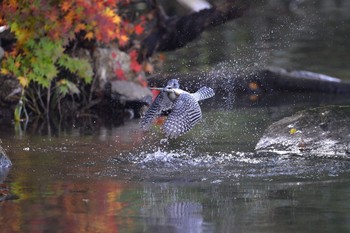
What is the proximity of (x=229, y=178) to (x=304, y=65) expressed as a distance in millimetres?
9534

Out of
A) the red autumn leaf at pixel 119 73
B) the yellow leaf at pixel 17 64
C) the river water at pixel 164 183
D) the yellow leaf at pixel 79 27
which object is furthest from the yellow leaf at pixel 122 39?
the river water at pixel 164 183

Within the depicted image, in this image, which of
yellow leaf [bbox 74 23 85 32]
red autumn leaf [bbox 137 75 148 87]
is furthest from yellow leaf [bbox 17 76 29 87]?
red autumn leaf [bbox 137 75 148 87]

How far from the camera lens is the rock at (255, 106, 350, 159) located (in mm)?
8977

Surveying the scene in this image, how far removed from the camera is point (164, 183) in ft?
25.0

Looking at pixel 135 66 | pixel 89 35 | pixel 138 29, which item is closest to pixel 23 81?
pixel 89 35

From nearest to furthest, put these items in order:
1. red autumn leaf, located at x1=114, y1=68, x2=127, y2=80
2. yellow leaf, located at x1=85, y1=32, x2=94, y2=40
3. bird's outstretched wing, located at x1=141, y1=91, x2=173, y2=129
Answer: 1. bird's outstretched wing, located at x1=141, y1=91, x2=173, y2=129
2. yellow leaf, located at x1=85, y1=32, x2=94, y2=40
3. red autumn leaf, located at x1=114, y1=68, x2=127, y2=80

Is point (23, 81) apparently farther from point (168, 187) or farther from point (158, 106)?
point (168, 187)

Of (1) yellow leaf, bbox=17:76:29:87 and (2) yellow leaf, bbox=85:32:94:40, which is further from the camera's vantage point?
(2) yellow leaf, bbox=85:32:94:40

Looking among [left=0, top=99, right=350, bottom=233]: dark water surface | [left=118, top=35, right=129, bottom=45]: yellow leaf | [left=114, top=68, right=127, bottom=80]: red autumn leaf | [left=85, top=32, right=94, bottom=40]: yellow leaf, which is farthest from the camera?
[left=114, top=68, right=127, bottom=80]: red autumn leaf

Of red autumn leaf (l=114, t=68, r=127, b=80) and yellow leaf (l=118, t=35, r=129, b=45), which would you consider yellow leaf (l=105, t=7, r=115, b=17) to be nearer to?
yellow leaf (l=118, t=35, r=129, b=45)

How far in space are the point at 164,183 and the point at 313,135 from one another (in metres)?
2.35

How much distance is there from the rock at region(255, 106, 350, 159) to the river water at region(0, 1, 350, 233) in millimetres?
284

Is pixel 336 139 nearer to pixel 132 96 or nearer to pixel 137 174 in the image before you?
pixel 137 174

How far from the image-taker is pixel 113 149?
396 inches
